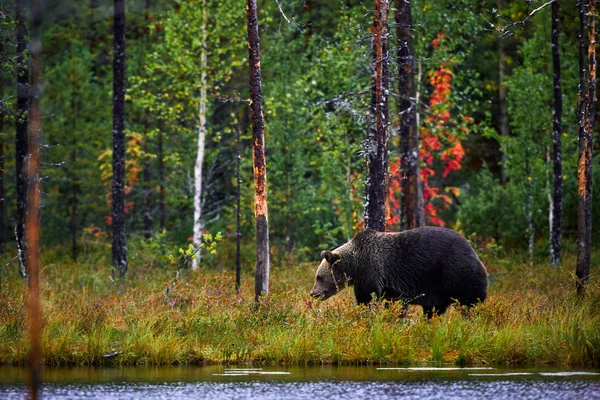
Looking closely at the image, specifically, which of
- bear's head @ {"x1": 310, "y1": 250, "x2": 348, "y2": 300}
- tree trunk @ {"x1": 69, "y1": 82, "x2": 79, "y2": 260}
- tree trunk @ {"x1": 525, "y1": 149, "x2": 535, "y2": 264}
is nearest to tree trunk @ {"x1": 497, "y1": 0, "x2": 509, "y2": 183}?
tree trunk @ {"x1": 525, "y1": 149, "x2": 535, "y2": 264}

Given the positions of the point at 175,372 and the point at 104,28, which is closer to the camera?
the point at 175,372

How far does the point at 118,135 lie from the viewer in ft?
76.4

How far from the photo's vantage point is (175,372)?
11.1m

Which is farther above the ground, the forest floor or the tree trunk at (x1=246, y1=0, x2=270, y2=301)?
the tree trunk at (x1=246, y1=0, x2=270, y2=301)

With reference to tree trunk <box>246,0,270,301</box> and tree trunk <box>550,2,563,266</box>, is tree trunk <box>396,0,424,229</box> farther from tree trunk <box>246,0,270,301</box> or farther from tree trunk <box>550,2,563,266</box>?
tree trunk <box>246,0,270,301</box>

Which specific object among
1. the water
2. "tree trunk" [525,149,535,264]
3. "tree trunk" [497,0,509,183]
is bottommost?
the water

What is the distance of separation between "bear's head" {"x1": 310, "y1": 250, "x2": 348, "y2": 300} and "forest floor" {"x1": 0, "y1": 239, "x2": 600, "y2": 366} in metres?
0.54

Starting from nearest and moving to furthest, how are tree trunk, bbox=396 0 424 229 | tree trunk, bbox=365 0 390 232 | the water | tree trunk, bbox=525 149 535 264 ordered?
the water < tree trunk, bbox=365 0 390 232 < tree trunk, bbox=396 0 424 229 < tree trunk, bbox=525 149 535 264

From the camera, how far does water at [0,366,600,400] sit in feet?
29.8

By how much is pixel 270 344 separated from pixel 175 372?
150 centimetres

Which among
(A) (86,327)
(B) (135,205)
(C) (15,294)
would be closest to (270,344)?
(A) (86,327)

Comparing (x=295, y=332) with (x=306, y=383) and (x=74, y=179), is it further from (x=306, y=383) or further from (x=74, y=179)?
(x=74, y=179)

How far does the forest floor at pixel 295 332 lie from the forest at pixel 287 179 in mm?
36

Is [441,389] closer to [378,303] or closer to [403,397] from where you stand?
[403,397]
